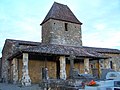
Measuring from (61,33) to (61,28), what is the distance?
721 mm

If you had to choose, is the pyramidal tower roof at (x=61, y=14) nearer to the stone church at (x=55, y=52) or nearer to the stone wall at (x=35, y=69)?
the stone church at (x=55, y=52)

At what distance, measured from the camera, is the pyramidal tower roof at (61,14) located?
1090 inches

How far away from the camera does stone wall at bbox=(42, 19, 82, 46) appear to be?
1059 inches

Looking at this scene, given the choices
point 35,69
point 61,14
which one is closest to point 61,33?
→ point 61,14

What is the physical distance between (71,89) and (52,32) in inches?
783

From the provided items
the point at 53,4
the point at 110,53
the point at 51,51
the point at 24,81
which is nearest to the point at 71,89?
the point at 24,81

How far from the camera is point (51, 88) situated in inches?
350

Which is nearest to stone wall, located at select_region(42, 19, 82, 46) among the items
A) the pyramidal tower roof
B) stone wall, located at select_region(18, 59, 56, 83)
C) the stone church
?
the stone church

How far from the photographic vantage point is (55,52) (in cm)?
2014

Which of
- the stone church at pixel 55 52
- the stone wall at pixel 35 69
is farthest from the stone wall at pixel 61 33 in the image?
the stone wall at pixel 35 69

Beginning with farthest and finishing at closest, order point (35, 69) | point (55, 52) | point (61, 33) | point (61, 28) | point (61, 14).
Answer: point (61, 14)
point (61, 28)
point (61, 33)
point (35, 69)
point (55, 52)

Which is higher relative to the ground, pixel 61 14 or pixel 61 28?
pixel 61 14

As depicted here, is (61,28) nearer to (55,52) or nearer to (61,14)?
(61,14)

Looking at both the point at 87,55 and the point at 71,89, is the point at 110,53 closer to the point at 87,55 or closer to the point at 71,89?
the point at 87,55
